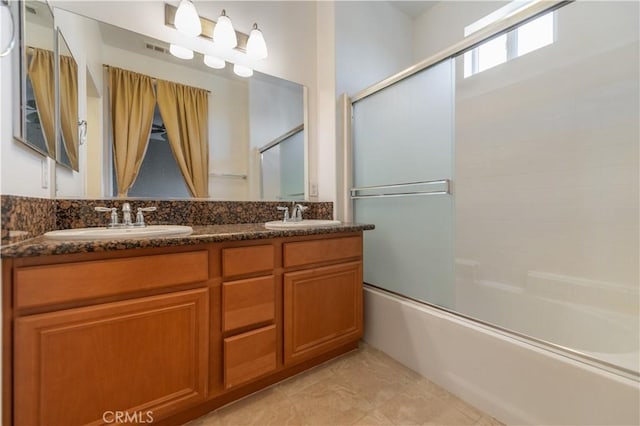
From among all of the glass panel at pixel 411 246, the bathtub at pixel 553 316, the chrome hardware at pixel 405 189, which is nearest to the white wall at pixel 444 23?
the chrome hardware at pixel 405 189

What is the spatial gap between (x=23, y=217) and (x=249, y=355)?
0.98m

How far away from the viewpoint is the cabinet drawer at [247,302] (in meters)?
1.19

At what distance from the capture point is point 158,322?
40.4 inches

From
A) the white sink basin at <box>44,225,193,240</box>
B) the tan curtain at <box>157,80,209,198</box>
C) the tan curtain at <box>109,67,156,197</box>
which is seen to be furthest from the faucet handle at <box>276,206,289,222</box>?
the tan curtain at <box>109,67,156,197</box>

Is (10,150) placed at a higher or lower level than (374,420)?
higher

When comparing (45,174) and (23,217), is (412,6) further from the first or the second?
(23,217)

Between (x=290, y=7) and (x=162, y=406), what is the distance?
2501mm

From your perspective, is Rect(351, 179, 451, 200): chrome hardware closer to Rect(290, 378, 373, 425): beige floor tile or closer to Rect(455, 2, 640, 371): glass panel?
Rect(455, 2, 640, 371): glass panel

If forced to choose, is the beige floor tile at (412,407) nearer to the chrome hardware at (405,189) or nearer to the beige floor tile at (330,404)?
the beige floor tile at (330,404)

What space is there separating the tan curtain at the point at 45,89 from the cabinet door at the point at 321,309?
1.20 m

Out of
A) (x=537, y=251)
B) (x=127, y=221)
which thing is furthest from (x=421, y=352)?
(x=127, y=221)

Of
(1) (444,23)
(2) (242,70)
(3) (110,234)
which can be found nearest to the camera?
(3) (110,234)

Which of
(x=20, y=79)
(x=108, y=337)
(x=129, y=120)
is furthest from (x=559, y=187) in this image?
(x=20, y=79)

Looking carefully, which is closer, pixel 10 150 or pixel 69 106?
pixel 10 150
